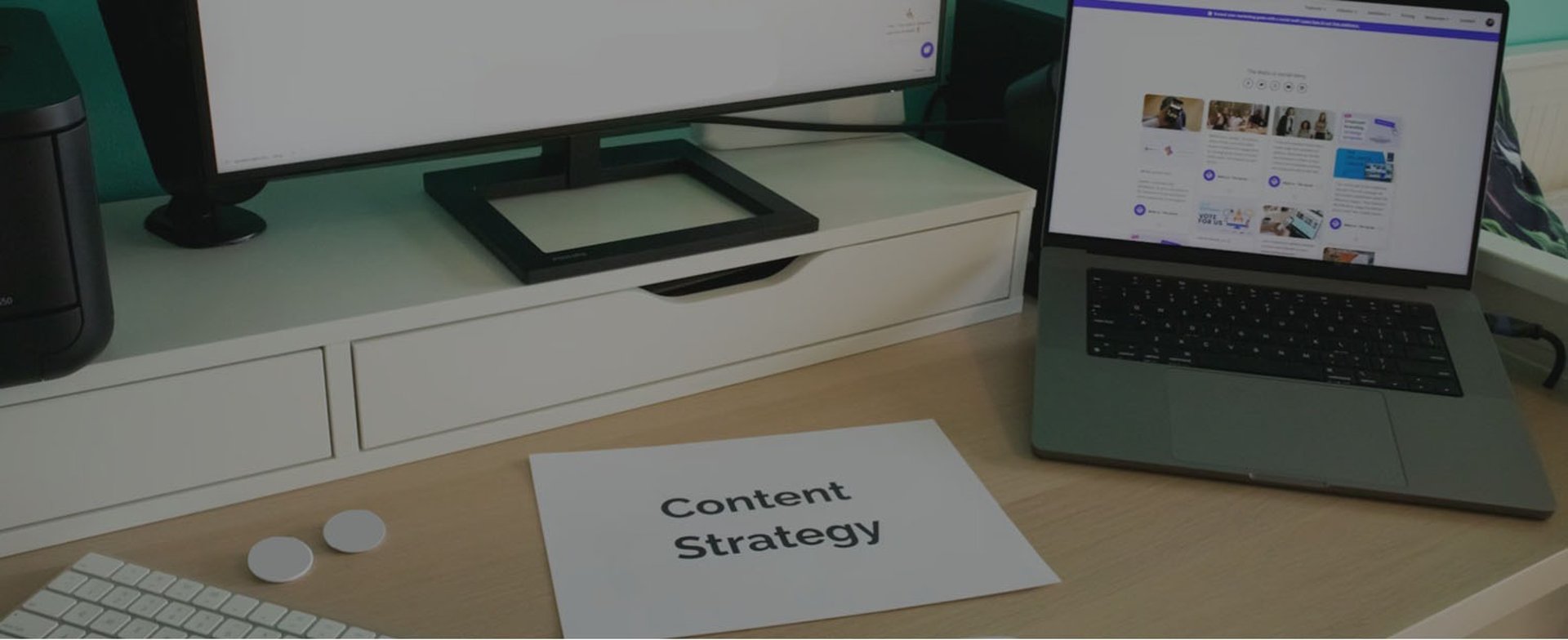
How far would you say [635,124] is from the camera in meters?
1.01

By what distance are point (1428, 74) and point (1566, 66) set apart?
46.9 inches

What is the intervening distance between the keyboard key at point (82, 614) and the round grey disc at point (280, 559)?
0.08 m

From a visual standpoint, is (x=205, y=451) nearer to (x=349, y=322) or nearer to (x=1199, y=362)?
(x=349, y=322)

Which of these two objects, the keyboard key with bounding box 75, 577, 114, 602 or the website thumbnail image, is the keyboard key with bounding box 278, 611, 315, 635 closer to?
the keyboard key with bounding box 75, 577, 114, 602

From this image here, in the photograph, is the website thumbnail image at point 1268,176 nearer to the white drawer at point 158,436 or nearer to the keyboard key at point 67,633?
the white drawer at point 158,436

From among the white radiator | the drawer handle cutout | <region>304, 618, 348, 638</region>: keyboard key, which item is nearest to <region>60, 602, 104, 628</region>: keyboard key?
<region>304, 618, 348, 638</region>: keyboard key

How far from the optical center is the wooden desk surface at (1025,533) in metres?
0.76

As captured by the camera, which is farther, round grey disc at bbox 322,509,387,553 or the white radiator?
the white radiator

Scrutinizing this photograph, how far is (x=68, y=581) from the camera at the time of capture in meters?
0.73

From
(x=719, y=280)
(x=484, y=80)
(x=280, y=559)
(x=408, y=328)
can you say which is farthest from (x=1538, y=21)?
(x=280, y=559)

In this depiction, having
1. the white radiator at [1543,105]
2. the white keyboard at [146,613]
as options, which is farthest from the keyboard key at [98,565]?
the white radiator at [1543,105]

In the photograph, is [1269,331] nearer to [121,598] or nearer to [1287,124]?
[1287,124]

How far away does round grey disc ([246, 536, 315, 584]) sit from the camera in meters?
0.77

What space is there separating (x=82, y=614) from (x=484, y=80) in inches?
16.6
